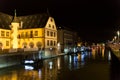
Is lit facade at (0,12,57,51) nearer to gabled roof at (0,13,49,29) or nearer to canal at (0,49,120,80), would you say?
gabled roof at (0,13,49,29)

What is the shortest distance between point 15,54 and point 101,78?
2871cm

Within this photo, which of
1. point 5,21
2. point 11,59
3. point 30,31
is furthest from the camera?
point 30,31

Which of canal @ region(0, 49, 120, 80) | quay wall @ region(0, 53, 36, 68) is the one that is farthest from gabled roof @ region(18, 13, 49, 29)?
canal @ region(0, 49, 120, 80)

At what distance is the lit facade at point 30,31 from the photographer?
259ft

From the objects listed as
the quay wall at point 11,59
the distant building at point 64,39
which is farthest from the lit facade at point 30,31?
the distant building at point 64,39

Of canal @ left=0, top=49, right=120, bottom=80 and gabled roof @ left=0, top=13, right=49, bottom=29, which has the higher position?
gabled roof @ left=0, top=13, right=49, bottom=29

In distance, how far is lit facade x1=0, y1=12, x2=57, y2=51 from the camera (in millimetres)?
79000

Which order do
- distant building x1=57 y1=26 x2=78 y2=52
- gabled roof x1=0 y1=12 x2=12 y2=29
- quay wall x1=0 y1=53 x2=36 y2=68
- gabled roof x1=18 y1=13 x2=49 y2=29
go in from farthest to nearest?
distant building x1=57 y1=26 x2=78 y2=52, gabled roof x1=18 y1=13 x2=49 y2=29, gabled roof x1=0 y1=12 x2=12 y2=29, quay wall x1=0 y1=53 x2=36 y2=68

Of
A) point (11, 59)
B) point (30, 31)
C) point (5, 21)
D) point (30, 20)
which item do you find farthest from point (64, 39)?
point (11, 59)

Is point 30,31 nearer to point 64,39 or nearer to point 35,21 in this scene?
point 35,21

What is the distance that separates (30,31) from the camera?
84.1 metres

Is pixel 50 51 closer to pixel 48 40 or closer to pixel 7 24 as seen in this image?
pixel 48 40

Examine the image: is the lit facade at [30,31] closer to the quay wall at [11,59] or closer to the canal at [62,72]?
the quay wall at [11,59]

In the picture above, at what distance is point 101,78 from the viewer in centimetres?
4103
